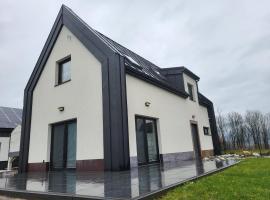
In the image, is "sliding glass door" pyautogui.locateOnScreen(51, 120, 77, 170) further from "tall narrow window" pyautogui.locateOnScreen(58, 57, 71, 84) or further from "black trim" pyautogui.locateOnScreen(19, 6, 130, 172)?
"tall narrow window" pyautogui.locateOnScreen(58, 57, 71, 84)

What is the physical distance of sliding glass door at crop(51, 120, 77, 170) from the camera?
28.4 feet

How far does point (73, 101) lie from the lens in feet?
29.4

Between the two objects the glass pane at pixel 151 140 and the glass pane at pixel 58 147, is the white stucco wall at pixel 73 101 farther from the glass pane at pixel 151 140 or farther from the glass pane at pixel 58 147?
the glass pane at pixel 151 140

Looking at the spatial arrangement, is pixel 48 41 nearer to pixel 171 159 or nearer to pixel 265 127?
pixel 171 159

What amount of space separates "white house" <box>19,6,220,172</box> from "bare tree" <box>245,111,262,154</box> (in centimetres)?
2896

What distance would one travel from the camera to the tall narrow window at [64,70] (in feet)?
33.1

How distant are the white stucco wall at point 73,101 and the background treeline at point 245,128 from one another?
97.0 feet

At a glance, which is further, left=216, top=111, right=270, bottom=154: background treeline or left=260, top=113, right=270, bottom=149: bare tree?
left=260, top=113, right=270, bottom=149: bare tree

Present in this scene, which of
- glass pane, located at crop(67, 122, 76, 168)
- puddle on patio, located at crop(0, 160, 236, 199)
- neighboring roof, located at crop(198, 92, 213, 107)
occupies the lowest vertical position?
puddle on patio, located at crop(0, 160, 236, 199)

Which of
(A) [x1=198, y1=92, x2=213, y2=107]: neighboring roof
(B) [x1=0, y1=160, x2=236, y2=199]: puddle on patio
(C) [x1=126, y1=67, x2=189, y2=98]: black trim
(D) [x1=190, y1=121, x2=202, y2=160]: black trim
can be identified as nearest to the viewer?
(B) [x1=0, y1=160, x2=236, y2=199]: puddle on patio

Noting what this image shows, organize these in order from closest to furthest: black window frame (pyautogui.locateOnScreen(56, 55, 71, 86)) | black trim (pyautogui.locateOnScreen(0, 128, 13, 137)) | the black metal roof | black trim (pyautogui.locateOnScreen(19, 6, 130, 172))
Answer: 1. black trim (pyautogui.locateOnScreen(19, 6, 130, 172))
2. the black metal roof
3. black window frame (pyautogui.locateOnScreen(56, 55, 71, 86))
4. black trim (pyautogui.locateOnScreen(0, 128, 13, 137))

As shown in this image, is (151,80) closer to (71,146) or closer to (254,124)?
(71,146)

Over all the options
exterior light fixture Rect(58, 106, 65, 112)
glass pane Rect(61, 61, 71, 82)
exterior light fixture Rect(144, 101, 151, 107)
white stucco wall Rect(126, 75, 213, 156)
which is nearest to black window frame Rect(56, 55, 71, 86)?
glass pane Rect(61, 61, 71, 82)

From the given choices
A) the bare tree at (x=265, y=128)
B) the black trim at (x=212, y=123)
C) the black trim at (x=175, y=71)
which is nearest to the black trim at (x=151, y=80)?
the black trim at (x=175, y=71)
